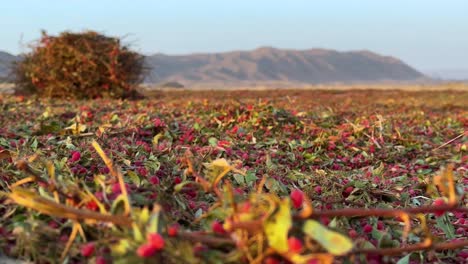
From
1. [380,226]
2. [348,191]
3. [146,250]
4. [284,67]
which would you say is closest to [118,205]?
[146,250]

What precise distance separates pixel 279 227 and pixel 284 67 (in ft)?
493

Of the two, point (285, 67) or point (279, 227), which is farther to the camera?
point (285, 67)

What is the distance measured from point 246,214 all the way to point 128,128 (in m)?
4.00

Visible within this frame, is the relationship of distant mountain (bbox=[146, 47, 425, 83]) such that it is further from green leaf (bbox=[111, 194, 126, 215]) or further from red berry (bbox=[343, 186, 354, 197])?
green leaf (bbox=[111, 194, 126, 215])

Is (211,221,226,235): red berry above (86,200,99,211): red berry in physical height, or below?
below

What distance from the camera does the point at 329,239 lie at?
1247mm

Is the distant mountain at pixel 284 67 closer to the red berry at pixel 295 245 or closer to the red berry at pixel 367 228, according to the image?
the red berry at pixel 367 228

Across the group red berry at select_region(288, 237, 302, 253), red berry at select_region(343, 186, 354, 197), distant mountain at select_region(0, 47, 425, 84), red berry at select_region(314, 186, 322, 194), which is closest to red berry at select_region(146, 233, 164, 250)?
red berry at select_region(288, 237, 302, 253)

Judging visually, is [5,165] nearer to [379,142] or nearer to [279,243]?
[279,243]

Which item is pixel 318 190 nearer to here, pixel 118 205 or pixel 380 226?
pixel 380 226

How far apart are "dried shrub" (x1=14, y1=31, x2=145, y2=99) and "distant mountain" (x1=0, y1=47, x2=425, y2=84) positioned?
353 ft

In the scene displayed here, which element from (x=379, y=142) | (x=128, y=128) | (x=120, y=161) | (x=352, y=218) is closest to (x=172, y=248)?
(x=352, y=218)

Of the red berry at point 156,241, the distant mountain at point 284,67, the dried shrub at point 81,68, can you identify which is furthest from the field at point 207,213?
the distant mountain at point 284,67

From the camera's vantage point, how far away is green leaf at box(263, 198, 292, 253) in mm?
1263
